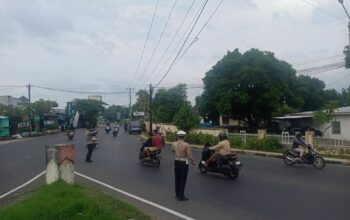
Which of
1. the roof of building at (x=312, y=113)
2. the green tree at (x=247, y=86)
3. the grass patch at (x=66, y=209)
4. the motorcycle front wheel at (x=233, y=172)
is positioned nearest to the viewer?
the grass patch at (x=66, y=209)

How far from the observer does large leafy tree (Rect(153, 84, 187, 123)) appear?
82.4 m

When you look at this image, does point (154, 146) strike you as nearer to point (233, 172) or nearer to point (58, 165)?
point (233, 172)

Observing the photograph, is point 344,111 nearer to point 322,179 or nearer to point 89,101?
point 322,179

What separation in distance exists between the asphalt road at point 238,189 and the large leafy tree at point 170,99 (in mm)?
61463

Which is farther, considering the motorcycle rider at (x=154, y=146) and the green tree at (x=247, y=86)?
the green tree at (x=247, y=86)

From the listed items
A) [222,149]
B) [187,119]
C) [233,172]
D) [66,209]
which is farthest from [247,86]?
[66,209]

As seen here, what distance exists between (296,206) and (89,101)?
118 metres

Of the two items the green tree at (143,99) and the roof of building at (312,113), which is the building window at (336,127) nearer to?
the roof of building at (312,113)

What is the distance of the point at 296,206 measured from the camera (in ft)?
33.8

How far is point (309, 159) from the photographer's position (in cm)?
1933

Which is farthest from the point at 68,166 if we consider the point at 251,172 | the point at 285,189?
A: the point at 251,172

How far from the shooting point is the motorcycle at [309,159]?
62.8 ft

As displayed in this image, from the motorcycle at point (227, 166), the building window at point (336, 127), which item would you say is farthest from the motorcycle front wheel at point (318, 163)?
the building window at point (336, 127)

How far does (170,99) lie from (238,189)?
241ft
